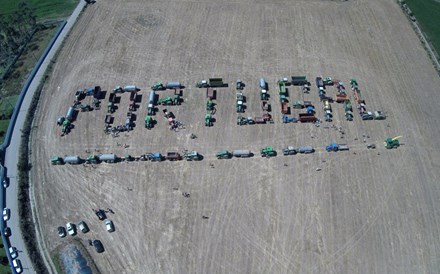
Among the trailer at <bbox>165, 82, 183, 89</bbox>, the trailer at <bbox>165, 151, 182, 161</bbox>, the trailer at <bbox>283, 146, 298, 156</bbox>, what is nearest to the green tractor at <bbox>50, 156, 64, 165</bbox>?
the trailer at <bbox>165, 151, 182, 161</bbox>

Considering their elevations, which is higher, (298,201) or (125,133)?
(125,133)

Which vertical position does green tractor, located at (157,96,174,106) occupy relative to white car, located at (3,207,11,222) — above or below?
above

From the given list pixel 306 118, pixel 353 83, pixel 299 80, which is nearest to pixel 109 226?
pixel 306 118

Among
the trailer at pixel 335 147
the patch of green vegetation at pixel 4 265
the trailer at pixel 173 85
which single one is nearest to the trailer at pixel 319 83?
the trailer at pixel 335 147

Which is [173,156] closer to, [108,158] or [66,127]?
[108,158]

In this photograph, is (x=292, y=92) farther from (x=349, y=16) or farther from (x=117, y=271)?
(x=117, y=271)

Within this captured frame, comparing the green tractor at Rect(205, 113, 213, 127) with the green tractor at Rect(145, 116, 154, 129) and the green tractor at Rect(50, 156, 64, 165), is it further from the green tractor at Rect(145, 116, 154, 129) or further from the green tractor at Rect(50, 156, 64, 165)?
the green tractor at Rect(50, 156, 64, 165)

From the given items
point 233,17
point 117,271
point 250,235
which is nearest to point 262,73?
point 233,17
